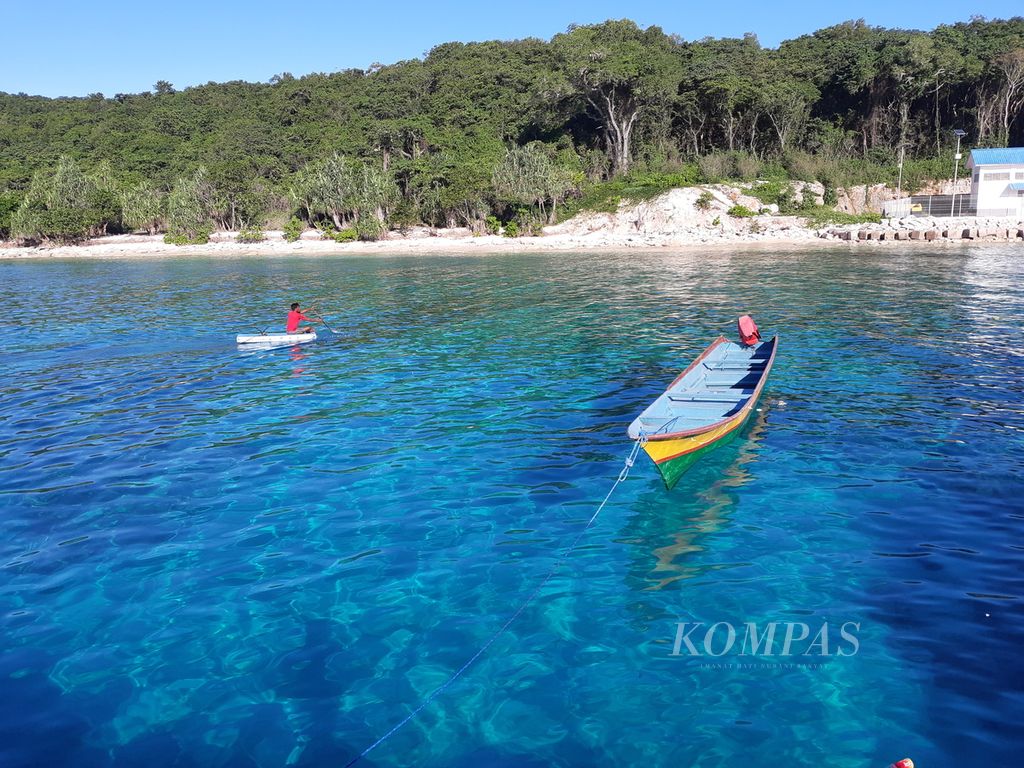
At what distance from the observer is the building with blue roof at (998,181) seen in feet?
207

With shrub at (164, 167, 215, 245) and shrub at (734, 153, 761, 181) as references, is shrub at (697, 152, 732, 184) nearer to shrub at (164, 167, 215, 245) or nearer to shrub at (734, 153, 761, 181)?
shrub at (734, 153, 761, 181)

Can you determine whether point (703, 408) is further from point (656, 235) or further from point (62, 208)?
point (62, 208)

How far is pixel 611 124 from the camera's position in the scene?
3049 inches

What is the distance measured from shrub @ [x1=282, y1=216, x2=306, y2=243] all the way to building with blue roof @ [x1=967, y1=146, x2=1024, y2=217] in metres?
65.1

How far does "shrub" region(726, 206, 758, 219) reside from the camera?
66.7 meters

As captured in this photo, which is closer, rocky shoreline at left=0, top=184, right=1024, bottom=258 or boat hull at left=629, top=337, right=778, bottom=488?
boat hull at left=629, top=337, right=778, bottom=488

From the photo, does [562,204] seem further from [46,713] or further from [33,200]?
[46,713]

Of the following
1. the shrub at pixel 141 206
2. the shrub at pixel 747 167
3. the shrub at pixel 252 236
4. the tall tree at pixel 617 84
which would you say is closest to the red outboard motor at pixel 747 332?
the shrub at pixel 747 167

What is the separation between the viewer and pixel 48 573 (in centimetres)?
1003

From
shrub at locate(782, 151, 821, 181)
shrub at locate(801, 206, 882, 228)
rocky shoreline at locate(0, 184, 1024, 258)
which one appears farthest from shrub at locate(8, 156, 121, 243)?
shrub at locate(801, 206, 882, 228)

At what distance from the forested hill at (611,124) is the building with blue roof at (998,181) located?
11.6 m

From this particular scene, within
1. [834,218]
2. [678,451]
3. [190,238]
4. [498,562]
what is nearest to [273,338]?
[498,562]

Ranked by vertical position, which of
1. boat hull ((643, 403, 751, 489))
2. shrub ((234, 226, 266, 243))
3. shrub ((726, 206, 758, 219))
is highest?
shrub ((234, 226, 266, 243))

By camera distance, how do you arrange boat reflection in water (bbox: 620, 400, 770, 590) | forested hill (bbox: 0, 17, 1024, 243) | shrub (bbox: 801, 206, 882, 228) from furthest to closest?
forested hill (bbox: 0, 17, 1024, 243) → shrub (bbox: 801, 206, 882, 228) → boat reflection in water (bbox: 620, 400, 770, 590)
